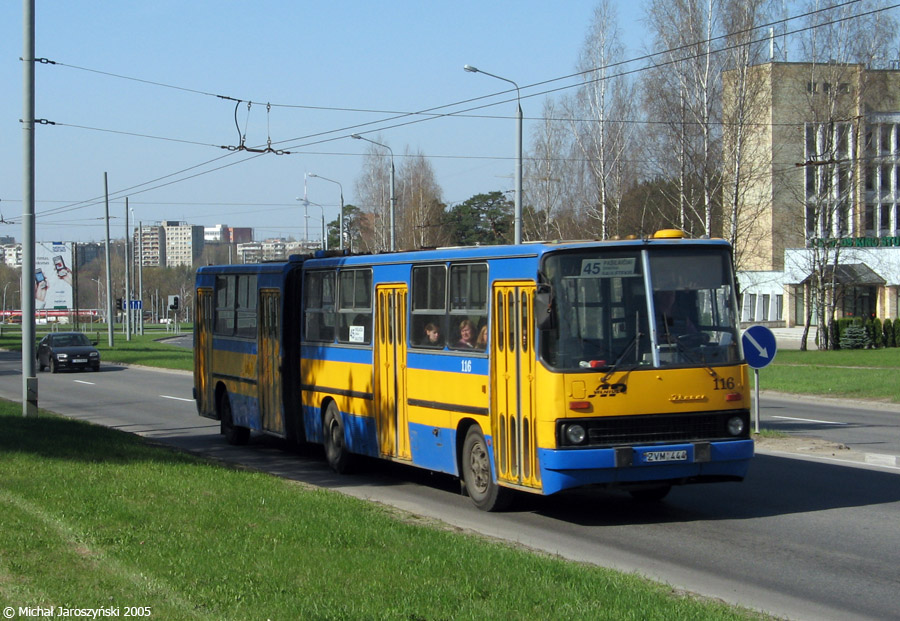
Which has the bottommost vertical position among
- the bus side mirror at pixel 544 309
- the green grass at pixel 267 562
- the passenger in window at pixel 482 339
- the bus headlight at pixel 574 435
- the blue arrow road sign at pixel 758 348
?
the green grass at pixel 267 562

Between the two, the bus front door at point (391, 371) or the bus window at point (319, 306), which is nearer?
the bus front door at point (391, 371)

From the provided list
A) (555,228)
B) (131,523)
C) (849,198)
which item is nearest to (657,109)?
(849,198)

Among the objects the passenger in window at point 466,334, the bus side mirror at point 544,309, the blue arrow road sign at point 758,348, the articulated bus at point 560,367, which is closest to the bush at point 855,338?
the blue arrow road sign at point 758,348

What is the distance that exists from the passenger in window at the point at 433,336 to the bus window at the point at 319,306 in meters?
2.75

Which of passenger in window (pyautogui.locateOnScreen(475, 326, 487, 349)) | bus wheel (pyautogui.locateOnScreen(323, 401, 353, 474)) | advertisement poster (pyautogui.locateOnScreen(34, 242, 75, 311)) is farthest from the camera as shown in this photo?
advertisement poster (pyautogui.locateOnScreen(34, 242, 75, 311))

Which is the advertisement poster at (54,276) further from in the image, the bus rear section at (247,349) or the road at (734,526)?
the road at (734,526)

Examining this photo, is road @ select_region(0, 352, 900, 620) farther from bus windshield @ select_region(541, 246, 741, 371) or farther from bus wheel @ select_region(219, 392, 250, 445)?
bus windshield @ select_region(541, 246, 741, 371)

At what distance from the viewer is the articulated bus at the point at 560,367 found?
1020 centimetres

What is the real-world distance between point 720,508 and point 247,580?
228 inches

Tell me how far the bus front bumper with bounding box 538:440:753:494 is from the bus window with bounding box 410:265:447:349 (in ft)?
8.34

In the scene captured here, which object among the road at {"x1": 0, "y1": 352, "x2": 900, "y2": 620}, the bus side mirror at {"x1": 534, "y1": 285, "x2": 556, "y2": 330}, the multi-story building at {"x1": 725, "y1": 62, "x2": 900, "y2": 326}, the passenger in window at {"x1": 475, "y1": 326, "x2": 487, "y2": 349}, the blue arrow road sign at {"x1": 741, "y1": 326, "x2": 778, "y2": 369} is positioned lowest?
the road at {"x1": 0, "y1": 352, "x2": 900, "y2": 620}

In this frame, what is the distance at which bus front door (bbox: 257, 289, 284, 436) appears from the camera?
653 inches

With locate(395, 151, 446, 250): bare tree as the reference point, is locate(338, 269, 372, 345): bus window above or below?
below

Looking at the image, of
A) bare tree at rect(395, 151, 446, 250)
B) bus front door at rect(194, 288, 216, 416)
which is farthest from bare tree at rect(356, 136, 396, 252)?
bus front door at rect(194, 288, 216, 416)
